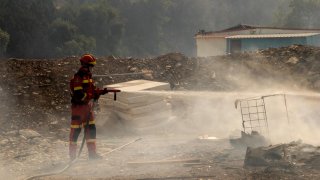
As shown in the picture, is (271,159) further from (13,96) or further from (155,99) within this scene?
(13,96)

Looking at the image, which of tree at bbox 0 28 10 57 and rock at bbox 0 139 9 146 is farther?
tree at bbox 0 28 10 57

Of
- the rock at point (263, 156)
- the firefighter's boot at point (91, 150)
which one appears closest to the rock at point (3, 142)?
the firefighter's boot at point (91, 150)

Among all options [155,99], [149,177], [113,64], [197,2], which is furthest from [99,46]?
[149,177]

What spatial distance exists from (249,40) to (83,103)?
76.6ft

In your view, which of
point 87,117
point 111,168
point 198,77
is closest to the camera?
point 111,168

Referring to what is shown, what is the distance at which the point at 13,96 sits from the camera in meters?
11.6

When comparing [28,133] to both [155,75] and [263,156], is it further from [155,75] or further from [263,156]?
[155,75]

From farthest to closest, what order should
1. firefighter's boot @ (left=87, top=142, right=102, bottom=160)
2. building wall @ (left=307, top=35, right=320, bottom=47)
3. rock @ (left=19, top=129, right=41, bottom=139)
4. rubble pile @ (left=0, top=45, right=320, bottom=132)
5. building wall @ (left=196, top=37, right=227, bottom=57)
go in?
building wall @ (left=196, top=37, right=227, bottom=57) → building wall @ (left=307, top=35, right=320, bottom=47) → rubble pile @ (left=0, top=45, right=320, bottom=132) → rock @ (left=19, top=129, right=41, bottom=139) → firefighter's boot @ (left=87, top=142, right=102, bottom=160)

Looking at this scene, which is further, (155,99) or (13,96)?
(13,96)

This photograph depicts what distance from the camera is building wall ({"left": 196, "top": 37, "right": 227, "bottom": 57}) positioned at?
1230 inches

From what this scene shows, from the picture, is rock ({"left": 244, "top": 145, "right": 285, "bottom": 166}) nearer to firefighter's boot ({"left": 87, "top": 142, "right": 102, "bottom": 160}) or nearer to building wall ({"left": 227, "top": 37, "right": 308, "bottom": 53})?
firefighter's boot ({"left": 87, "top": 142, "right": 102, "bottom": 160})

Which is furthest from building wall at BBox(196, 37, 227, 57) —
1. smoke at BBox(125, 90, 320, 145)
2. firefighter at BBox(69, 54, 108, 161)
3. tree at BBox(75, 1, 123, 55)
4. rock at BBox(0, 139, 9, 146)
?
firefighter at BBox(69, 54, 108, 161)

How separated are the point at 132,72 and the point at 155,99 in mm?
4021

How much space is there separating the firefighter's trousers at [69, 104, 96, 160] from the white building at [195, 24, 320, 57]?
73.1 feet
